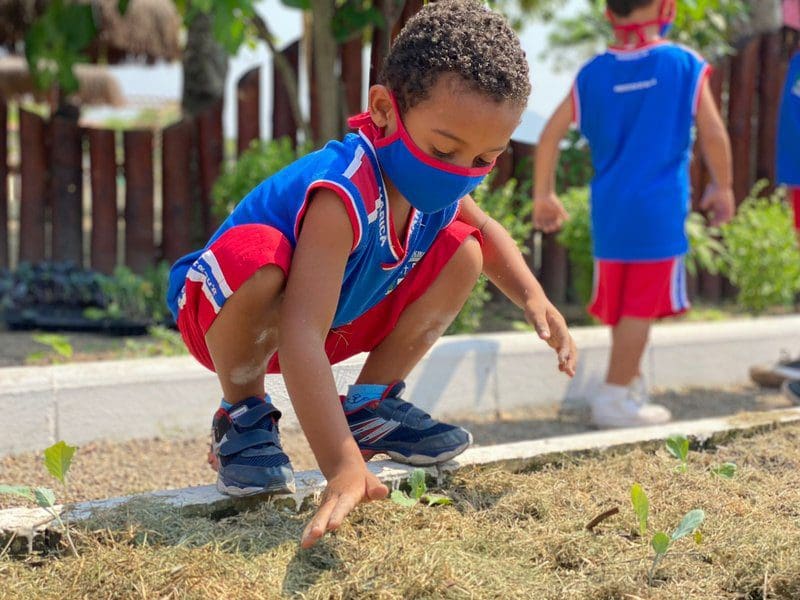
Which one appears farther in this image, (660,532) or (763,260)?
(763,260)

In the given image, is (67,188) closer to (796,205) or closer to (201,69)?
(201,69)

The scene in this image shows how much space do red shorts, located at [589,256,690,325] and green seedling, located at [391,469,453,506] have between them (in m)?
1.97

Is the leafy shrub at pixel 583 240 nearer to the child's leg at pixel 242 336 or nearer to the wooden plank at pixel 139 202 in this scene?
the wooden plank at pixel 139 202

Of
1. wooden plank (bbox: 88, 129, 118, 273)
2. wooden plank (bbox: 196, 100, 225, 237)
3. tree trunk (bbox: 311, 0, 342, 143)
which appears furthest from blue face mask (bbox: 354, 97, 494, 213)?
wooden plank (bbox: 88, 129, 118, 273)

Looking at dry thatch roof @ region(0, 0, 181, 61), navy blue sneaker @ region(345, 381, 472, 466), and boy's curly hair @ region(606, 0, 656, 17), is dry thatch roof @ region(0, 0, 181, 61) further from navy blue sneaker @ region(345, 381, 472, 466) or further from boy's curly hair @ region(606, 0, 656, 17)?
navy blue sneaker @ region(345, 381, 472, 466)

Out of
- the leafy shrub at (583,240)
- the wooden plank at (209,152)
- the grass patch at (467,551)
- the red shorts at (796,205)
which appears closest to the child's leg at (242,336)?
the grass patch at (467,551)

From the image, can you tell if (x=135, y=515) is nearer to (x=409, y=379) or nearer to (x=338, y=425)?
(x=338, y=425)

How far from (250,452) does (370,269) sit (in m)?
0.52

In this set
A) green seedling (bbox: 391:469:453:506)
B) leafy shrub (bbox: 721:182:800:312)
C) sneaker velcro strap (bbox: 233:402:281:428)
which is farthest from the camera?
leafy shrub (bbox: 721:182:800:312)

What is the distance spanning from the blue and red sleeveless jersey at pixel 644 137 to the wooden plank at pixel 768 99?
157 inches

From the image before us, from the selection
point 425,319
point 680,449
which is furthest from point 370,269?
point 680,449

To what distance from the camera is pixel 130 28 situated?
41.1 ft

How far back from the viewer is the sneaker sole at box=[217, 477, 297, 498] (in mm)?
2246

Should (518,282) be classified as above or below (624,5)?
below
